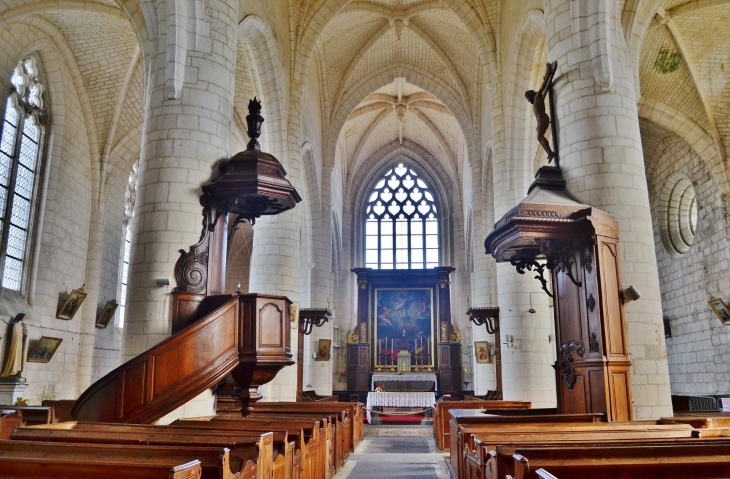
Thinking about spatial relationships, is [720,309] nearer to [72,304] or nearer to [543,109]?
[543,109]

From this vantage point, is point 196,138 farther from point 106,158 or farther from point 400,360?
point 400,360

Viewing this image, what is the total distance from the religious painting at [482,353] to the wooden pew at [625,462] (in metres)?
14.7

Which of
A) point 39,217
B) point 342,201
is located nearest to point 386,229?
point 342,201

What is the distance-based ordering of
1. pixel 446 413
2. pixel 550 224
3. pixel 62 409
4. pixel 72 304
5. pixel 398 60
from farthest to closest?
pixel 398 60, pixel 72 304, pixel 446 413, pixel 62 409, pixel 550 224

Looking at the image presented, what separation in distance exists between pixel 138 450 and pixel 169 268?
4741 mm

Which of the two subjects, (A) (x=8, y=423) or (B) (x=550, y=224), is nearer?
(A) (x=8, y=423)

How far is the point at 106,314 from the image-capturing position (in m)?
15.4

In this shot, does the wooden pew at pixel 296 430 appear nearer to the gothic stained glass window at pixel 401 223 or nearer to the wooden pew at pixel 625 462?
the wooden pew at pixel 625 462

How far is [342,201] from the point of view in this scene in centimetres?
2670

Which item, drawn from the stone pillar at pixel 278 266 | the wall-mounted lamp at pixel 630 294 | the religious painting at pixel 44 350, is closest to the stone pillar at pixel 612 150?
the wall-mounted lamp at pixel 630 294

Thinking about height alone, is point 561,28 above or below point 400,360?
above

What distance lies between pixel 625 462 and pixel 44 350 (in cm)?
1271

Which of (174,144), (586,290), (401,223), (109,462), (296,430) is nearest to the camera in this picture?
(109,462)

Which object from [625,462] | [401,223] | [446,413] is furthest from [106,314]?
[401,223]
